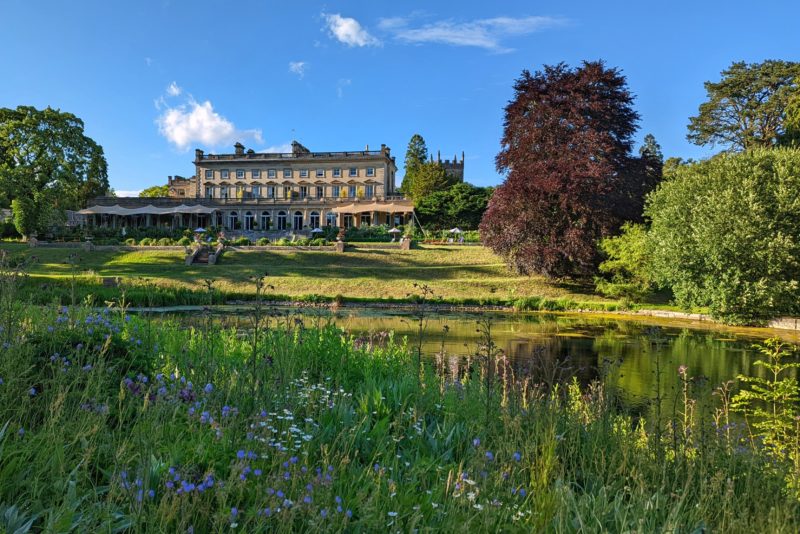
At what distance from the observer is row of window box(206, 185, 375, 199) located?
5756 centimetres

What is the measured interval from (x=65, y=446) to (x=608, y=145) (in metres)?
26.4

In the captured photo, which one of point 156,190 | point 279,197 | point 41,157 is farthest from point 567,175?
point 156,190

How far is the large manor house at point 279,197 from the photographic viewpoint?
→ 5119 centimetres

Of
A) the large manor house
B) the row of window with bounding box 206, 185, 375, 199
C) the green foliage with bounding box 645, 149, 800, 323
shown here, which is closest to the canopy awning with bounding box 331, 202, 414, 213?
the large manor house

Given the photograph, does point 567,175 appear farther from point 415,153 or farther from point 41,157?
point 415,153

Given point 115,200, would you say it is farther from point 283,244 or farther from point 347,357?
point 347,357

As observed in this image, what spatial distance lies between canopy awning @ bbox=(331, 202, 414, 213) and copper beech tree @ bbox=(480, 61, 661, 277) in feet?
67.7

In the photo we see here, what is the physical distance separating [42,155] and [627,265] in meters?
40.6

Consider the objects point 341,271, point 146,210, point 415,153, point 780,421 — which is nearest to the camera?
point 780,421

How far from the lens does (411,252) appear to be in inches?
1310

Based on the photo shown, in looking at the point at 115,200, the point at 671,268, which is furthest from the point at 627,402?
the point at 115,200

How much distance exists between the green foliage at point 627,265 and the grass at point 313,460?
800 inches

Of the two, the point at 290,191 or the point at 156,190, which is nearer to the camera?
the point at 290,191

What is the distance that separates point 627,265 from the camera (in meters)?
23.9
